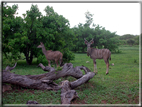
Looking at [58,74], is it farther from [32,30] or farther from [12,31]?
[12,31]

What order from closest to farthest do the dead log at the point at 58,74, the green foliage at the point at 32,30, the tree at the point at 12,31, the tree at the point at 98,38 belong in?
the dead log at the point at 58,74, the tree at the point at 12,31, the green foliage at the point at 32,30, the tree at the point at 98,38

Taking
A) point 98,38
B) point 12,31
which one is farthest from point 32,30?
point 98,38

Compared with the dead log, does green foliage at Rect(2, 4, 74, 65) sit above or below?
above

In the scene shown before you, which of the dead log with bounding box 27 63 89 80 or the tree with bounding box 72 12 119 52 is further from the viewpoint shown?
the tree with bounding box 72 12 119 52

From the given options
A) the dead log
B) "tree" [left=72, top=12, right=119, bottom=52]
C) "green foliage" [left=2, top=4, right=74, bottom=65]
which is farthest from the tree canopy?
"tree" [left=72, top=12, right=119, bottom=52]

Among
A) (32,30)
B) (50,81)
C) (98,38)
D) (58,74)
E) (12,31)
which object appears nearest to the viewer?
(50,81)

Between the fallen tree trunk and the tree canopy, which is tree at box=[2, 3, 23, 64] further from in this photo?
the fallen tree trunk

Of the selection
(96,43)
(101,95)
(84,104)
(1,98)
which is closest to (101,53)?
(101,95)

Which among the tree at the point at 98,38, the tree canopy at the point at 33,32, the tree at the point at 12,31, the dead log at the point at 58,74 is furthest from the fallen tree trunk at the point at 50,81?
the tree at the point at 98,38

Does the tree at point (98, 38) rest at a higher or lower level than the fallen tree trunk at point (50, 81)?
higher

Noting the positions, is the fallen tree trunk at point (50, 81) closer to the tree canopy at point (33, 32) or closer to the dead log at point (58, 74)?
the dead log at point (58, 74)

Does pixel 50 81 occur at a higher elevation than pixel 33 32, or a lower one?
lower

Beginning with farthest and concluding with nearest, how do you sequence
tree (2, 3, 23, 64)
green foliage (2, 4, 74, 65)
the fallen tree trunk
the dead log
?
green foliage (2, 4, 74, 65) < tree (2, 3, 23, 64) < the dead log < the fallen tree trunk

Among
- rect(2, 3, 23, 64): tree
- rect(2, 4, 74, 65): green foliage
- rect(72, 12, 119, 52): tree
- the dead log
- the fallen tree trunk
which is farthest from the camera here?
rect(72, 12, 119, 52): tree
